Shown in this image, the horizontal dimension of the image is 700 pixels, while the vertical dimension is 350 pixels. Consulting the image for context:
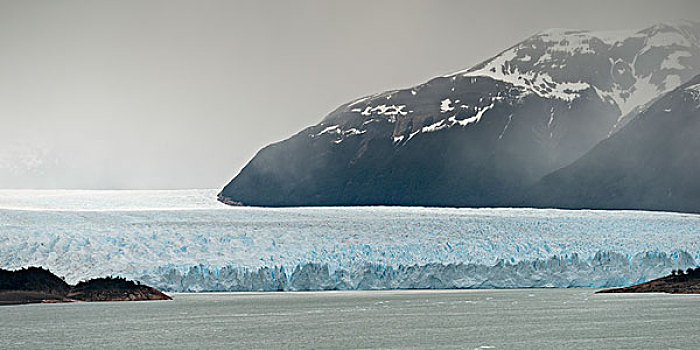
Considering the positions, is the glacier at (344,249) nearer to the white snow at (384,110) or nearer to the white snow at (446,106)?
the white snow at (384,110)

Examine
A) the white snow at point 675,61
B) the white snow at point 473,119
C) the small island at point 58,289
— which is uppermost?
the white snow at point 675,61

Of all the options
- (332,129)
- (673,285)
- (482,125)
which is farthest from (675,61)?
(673,285)

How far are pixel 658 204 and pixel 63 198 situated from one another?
1566 inches

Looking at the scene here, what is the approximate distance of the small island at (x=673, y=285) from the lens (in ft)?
105

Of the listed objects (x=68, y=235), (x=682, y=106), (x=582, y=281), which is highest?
(x=682, y=106)

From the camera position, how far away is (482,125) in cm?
8200

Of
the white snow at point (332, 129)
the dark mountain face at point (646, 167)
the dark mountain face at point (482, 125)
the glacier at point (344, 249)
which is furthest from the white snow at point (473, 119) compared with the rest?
the glacier at point (344, 249)

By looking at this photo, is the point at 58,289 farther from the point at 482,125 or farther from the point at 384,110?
the point at 482,125

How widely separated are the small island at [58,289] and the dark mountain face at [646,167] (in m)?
43.2

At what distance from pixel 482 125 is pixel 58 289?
56.6 metres

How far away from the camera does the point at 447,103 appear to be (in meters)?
83.2

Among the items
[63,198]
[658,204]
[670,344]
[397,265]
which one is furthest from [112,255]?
[658,204]

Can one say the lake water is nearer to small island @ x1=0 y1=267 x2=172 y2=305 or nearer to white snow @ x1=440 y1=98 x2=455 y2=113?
small island @ x1=0 y1=267 x2=172 y2=305

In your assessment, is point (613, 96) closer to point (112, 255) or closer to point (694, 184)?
point (694, 184)
